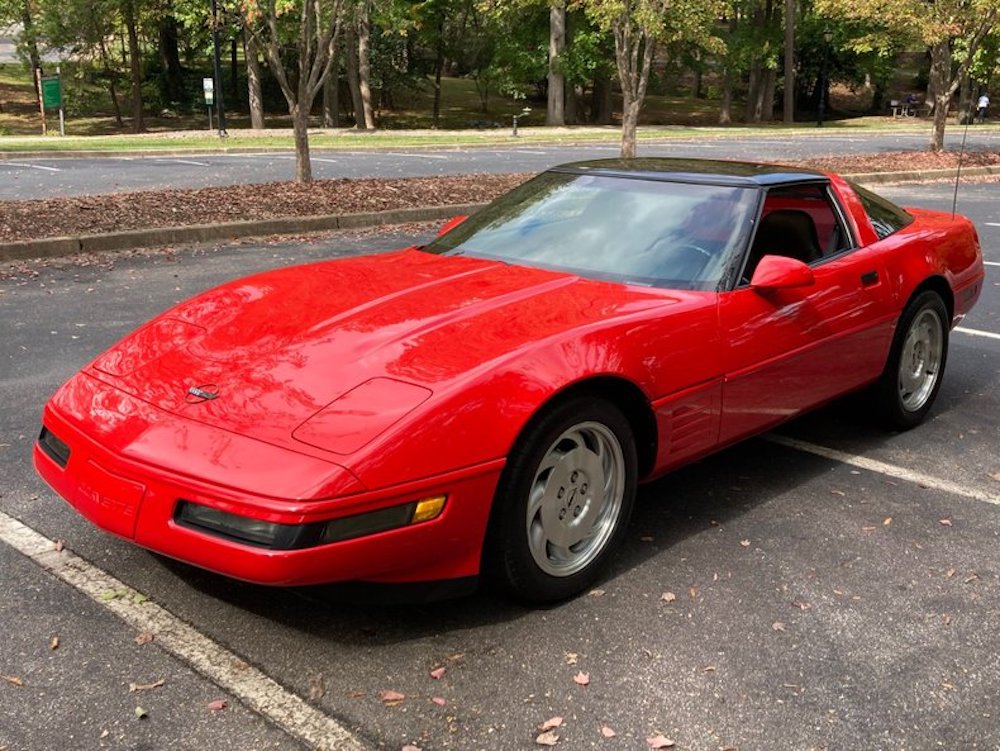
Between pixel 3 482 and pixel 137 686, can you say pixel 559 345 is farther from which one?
pixel 3 482

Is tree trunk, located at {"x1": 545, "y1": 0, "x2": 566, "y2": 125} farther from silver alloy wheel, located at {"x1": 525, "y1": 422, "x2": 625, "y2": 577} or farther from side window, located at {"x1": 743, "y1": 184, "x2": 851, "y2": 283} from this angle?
silver alloy wheel, located at {"x1": 525, "y1": 422, "x2": 625, "y2": 577}

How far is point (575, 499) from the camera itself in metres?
3.24

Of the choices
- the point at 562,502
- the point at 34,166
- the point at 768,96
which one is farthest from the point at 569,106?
the point at 562,502

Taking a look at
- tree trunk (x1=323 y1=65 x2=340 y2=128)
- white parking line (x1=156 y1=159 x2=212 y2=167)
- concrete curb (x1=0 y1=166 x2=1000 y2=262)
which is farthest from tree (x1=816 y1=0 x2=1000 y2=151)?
tree trunk (x1=323 y1=65 x2=340 y2=128)

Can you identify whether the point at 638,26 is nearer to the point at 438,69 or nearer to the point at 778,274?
the point at 778,274

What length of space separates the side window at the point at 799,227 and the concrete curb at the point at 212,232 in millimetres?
7240

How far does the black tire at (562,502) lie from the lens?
2.98 m

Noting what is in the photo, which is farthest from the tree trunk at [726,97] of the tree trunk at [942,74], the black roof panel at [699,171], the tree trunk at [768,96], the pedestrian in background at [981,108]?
the black roof panel at [699,171]

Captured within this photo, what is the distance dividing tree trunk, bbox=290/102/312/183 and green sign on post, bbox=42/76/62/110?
21.2 meters

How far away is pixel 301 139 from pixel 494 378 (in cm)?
1094

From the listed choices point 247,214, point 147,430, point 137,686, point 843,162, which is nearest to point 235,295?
point 147,430

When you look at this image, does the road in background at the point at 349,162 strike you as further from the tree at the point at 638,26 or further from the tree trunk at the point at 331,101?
the tree trunk at the point at 331,101

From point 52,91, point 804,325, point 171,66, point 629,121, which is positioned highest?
point 171,66

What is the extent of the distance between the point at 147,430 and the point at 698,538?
2.04m
